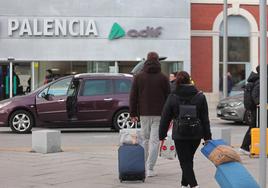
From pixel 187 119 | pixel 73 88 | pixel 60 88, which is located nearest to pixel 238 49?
pixel 73 88

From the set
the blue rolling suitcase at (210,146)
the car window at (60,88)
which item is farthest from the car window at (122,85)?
the blue rolling suitcase at (210,146)

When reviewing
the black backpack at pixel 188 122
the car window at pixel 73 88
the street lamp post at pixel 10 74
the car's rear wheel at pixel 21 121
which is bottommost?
the car's rear wheel at pixel 21 121

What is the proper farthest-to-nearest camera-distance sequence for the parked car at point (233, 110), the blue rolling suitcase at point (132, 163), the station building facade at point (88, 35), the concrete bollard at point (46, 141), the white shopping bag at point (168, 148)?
the station building facade at point (88, 35) < the parked car at point (233, 110) < the concrete bollard at point (46, 141) < the white shopping bag at point (168, 148) < the blue rolling suitcase at point (132, 163)

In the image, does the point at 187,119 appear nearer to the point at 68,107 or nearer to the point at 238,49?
the point at 68,107

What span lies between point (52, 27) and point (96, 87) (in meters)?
10.5

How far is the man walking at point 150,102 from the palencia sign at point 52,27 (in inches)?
728

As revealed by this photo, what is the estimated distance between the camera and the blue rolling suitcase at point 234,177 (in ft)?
18.8

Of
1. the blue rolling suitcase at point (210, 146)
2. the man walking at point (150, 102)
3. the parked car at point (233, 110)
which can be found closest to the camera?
the blue rolling suitcase at point (210, 146)

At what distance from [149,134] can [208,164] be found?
1869 millimetres

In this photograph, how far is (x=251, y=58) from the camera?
29.8 metres

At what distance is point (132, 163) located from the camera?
835 cm

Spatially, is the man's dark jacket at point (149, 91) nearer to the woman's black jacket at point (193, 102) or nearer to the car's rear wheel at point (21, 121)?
the woman's black jacket at point (193, 102)

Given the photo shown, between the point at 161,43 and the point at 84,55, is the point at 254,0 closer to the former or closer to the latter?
the point at 161,43

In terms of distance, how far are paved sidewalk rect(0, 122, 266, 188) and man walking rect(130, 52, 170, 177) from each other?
1.59ft
